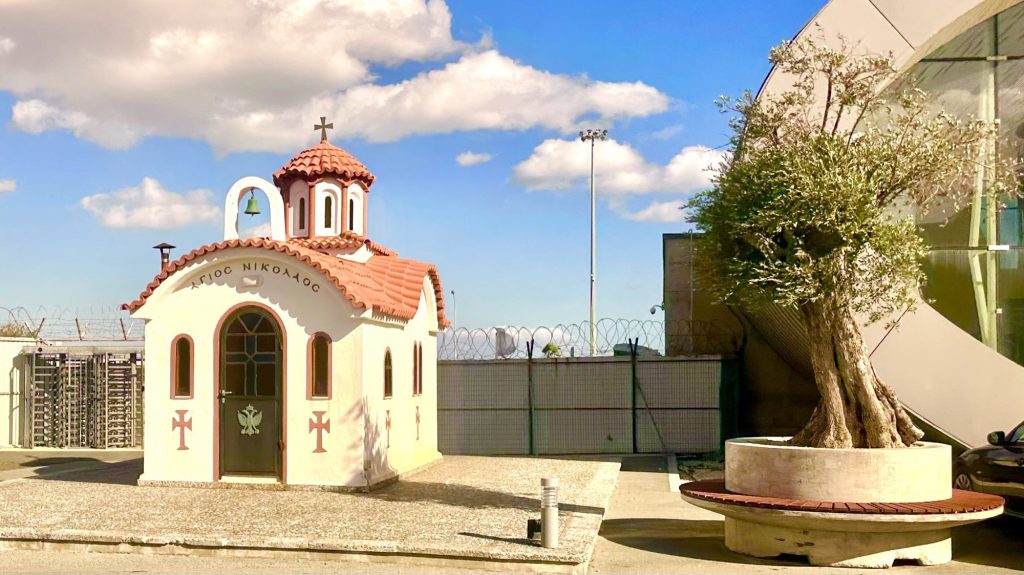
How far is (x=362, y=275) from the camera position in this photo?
60.0ft

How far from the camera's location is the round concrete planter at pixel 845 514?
37.8 ft

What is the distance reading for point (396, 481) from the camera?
18.1 metres

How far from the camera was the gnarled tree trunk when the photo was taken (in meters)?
13.1

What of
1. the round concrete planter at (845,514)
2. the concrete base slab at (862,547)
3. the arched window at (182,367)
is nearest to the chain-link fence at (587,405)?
the arched window at (182,367)

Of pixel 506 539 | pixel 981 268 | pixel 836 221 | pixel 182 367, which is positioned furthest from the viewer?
pixel 981 268

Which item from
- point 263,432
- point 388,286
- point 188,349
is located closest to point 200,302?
point 188,349

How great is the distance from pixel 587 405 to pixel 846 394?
39.1ft

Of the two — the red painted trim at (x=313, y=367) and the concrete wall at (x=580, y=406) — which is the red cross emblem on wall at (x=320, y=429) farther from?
the concrete wall at (x=580, y=406)

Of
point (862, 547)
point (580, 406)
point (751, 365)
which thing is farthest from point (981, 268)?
point (862, 547)

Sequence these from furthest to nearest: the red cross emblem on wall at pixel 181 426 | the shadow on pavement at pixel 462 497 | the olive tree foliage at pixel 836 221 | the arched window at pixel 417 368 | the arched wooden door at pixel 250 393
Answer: the arched window at pixel 417 368, the red cross emblem on wall at pixel 181 426, the arched wooden door at pixel 250 393, the shadow on pavement at pixel 462 497, the olive tree foliage at pixel 836 221

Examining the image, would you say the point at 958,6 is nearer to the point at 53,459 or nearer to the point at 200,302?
the point at 200,302

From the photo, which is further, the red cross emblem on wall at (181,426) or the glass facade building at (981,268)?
the glass facade building at (981,268)

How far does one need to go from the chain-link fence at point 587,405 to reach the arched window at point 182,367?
9.18m

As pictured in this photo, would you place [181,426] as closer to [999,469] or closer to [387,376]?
[387,376]
